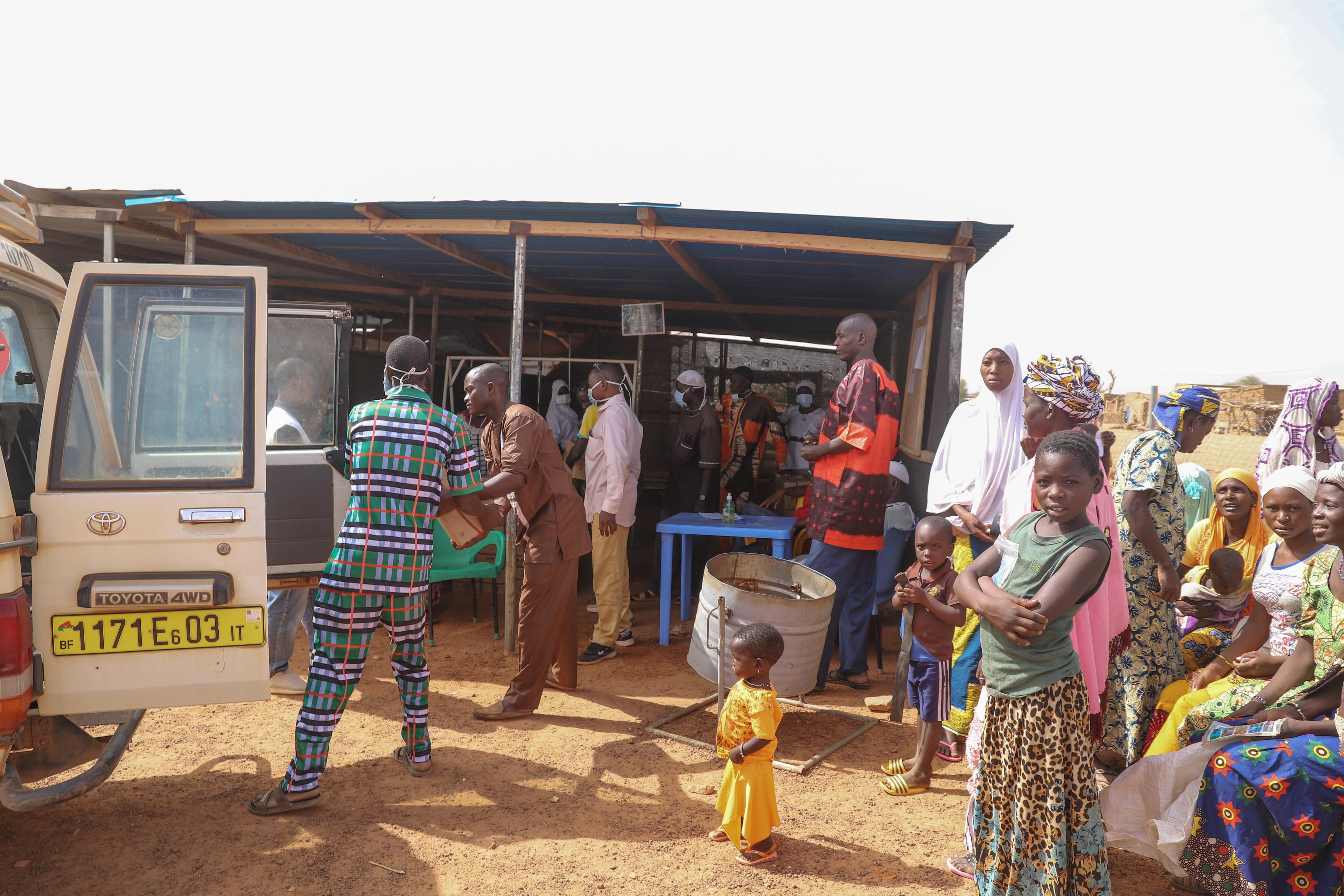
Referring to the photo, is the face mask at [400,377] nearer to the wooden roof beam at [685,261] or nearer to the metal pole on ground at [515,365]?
the metal pole on ground at [515,365]

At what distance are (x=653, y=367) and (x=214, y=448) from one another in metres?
8.28

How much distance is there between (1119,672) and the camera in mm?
3996

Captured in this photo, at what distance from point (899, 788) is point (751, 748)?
1.13 m

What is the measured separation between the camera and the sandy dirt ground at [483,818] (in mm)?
3047

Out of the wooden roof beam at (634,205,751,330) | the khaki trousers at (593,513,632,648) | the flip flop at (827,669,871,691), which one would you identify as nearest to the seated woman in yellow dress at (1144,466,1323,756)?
the flip flop at (827,669,871,691)

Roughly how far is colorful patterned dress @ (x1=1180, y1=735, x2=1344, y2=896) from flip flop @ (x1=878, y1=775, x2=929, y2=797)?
3.97 feet

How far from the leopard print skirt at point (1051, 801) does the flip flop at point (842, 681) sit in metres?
2.62

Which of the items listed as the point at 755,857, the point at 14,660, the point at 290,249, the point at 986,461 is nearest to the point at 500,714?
the point at 755,857

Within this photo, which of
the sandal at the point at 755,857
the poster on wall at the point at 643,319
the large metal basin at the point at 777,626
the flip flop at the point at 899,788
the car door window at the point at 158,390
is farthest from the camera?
the poster on wall at the point at 643,319

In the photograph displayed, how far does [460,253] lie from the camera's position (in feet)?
22.0

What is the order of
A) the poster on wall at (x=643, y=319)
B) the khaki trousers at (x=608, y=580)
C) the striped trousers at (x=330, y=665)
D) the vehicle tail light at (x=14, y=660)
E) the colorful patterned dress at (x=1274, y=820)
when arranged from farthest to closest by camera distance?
the poster on wall at (x=643, y=319)
the khaki trousers at (x=608, y=580)
the striped trousers at (x=330, y=665)
the colorful patterned dress at (x=1274, y=820)
the vehicle tail light at (x=14, y=660)

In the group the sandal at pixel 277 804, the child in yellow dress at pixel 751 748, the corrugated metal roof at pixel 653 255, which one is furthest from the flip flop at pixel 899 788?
the corrugated metal roof at pixel 653 255

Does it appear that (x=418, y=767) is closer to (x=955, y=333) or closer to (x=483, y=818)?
(x=483, y=818)

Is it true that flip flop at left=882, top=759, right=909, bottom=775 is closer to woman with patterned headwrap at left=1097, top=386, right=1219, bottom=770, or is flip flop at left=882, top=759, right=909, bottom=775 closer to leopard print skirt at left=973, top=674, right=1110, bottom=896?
woman with patterned headwrap at left=1097, top=386, right=1219, bottom=770
